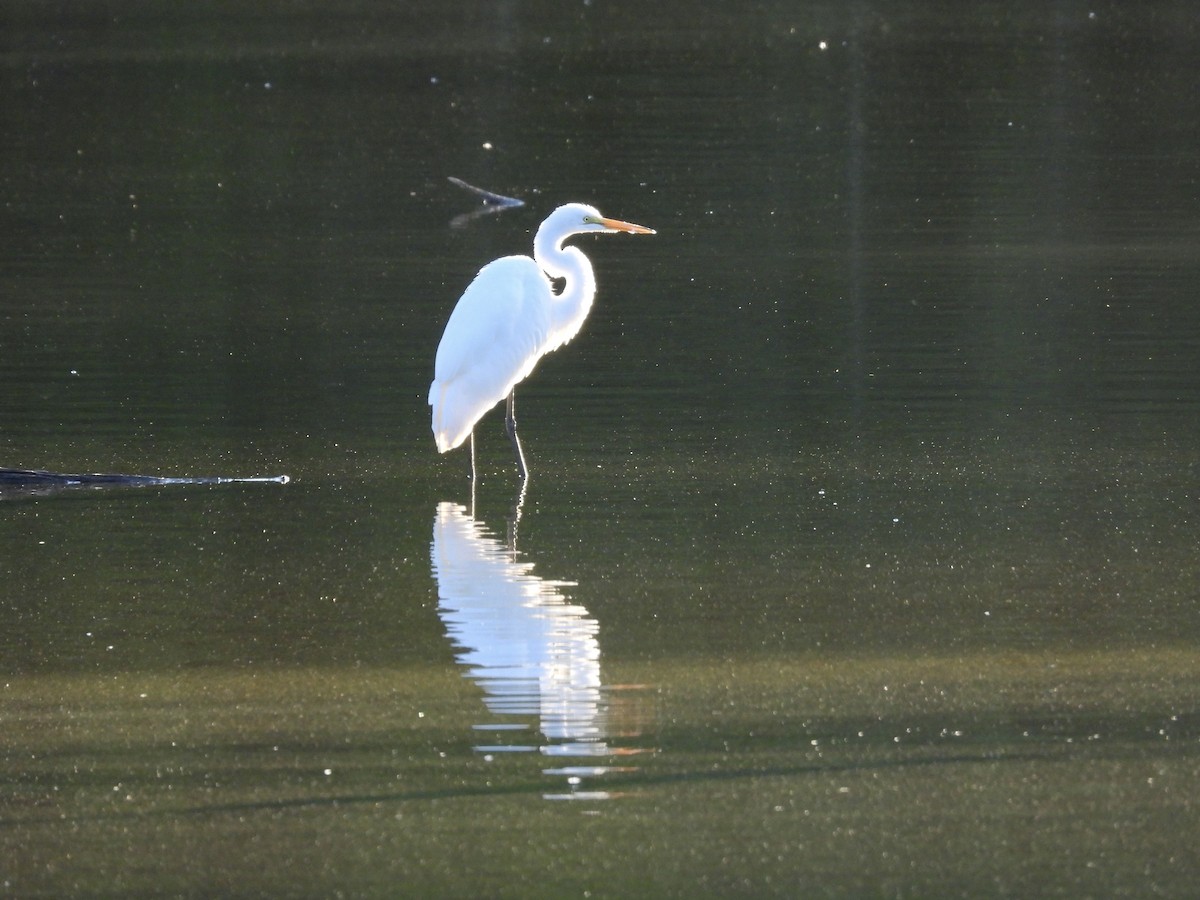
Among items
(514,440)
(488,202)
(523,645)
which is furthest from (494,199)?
(523,645)

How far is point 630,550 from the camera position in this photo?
8.16 m

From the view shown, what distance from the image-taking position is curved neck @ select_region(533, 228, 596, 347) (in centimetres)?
1044

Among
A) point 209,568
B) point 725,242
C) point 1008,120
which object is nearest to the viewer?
point 209,568

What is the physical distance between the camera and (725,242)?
16.5 metres

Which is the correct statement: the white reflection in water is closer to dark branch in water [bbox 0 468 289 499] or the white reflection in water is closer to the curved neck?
dark branch in water [bbox 0 468 289 499]

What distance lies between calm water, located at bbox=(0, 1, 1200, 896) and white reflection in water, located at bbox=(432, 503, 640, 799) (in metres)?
0.02

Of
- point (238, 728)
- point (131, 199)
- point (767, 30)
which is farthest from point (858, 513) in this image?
point (767, 30)

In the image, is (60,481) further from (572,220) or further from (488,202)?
(488,202)

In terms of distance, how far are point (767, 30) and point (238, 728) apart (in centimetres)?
3381

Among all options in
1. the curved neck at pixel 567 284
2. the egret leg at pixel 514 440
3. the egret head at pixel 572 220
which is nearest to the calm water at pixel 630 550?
the egret leg at pixel 514 440

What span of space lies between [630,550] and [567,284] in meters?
2.68

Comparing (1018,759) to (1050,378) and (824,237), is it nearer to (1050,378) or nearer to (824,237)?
(1050,378)

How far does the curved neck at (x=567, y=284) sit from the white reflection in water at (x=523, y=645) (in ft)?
6.63

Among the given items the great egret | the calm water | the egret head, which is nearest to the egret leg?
the great egret
